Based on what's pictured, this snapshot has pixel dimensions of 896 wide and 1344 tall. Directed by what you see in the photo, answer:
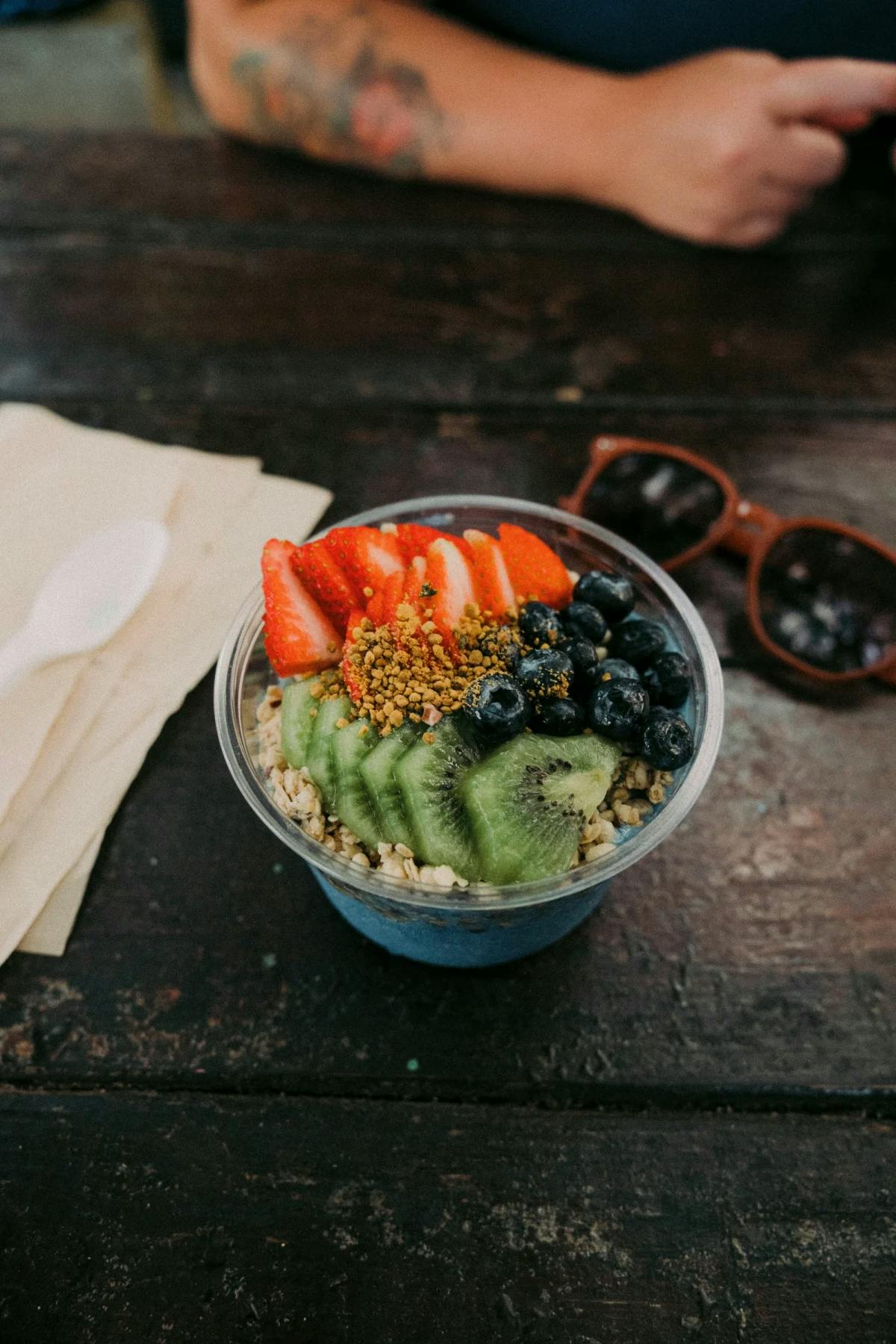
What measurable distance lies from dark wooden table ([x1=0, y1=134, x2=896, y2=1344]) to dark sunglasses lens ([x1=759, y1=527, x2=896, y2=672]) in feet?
0.14

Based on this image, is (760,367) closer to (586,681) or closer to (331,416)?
(331,416)

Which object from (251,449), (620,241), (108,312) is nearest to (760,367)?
(620,241)

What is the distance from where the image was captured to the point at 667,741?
0.63 m

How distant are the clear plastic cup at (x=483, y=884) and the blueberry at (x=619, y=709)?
6cm

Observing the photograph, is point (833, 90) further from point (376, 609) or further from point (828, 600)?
point (376, 609)

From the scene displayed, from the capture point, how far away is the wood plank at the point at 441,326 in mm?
1148

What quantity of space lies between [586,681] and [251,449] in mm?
615

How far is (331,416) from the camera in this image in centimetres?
112

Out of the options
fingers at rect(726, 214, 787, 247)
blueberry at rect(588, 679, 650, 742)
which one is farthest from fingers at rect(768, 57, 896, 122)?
blueberry at rect(588, 679, 650, 742)

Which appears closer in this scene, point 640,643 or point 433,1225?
point 433,1225

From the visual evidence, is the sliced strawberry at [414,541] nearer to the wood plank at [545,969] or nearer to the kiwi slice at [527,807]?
the kiwi slice at [527,807]

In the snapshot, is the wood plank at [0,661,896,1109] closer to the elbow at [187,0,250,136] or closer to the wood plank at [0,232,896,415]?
the wood plank at [0,232,896,415]

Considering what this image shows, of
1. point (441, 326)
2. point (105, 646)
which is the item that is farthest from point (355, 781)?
point (441, 326)

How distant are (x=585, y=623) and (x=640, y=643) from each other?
0.05 meters
